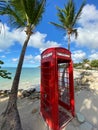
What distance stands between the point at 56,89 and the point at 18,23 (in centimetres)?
301

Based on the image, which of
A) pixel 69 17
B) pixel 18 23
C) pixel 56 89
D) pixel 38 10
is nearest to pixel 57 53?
pixel 56 89

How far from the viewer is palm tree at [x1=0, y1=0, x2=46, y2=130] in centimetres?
551

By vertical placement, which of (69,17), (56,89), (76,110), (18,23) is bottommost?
(76,110)

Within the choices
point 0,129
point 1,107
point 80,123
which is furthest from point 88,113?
point 1,107

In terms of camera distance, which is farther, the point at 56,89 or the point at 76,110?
the point at 76,110

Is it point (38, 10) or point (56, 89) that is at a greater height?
point (38, 10)

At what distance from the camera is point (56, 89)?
217 inches

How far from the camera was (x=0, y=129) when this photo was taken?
562 cm

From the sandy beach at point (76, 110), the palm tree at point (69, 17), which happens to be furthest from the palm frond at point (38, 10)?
the palm tree at point (69, 17)

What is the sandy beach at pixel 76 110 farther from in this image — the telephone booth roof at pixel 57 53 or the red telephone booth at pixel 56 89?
the telephone booth roof at pixel 57 53

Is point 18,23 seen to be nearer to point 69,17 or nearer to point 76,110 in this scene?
point 76,110

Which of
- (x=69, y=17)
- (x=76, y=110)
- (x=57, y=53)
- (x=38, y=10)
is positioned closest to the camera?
(x=57, y=53)

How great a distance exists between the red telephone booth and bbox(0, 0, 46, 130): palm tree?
3.16ft

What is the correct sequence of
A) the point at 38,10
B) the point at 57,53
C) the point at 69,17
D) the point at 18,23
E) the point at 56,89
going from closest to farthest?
the point at 56,89 < the point at 57,53 < the point at 38,10 < the point at 18,23 < the point at 69,17
